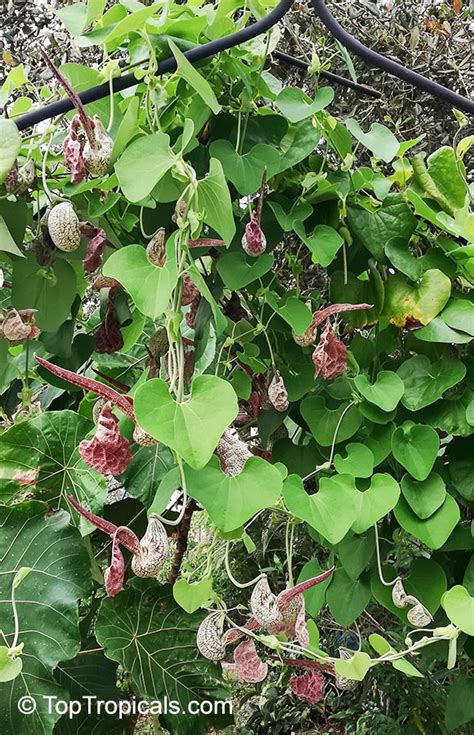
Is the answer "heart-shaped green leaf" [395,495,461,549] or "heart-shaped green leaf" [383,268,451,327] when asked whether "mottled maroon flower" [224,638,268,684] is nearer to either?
"heart-shaped green leaf" [395,495,461,549]

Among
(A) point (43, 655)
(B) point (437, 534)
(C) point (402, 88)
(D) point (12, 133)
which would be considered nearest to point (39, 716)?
(A) point (43, 655)

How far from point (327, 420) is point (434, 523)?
13 cm

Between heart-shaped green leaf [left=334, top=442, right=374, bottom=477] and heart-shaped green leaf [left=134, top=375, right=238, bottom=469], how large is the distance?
0.19 m

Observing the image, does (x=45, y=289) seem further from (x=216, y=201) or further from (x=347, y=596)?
(x=347, y=596)

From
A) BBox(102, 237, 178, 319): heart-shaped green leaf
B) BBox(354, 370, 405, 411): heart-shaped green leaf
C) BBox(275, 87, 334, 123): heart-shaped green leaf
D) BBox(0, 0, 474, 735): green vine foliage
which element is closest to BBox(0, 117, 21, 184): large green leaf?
BBox(0, 0, 474, 735): green vine foliage

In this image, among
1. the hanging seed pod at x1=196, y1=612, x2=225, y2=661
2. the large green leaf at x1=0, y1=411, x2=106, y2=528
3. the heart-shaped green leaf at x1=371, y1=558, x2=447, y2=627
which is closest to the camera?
the hanging seed pod at x1=196, y1=612, x2=225, y2=661

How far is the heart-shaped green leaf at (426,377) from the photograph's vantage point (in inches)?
24.1

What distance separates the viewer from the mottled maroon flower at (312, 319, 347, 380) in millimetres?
590

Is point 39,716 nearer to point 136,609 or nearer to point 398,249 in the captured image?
point 136,609

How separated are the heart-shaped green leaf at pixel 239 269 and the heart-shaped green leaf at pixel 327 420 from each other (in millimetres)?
130

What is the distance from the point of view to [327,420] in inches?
25.2

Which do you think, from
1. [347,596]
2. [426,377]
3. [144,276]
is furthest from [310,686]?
[144,276]

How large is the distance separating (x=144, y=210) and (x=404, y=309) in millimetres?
248

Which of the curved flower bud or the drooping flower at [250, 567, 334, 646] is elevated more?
the curved flower bud
